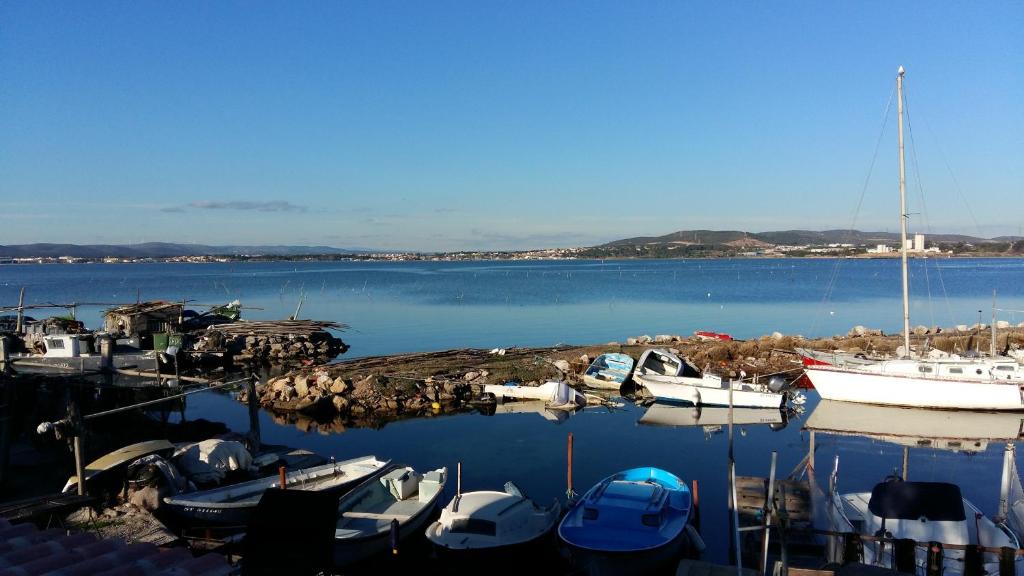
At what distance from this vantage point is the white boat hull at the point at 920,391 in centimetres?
2439

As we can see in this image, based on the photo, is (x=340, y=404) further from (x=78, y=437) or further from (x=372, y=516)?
(x=372, y=516)

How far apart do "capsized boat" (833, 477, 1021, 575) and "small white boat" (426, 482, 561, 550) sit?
5.42 metres

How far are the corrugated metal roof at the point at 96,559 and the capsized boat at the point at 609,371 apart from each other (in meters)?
21.9

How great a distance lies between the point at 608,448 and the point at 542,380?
26.9ft

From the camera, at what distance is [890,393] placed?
25375mm

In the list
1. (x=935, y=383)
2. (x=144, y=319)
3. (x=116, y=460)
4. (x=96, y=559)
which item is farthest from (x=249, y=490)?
(x=144, y=319)

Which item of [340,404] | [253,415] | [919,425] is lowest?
[919,425]

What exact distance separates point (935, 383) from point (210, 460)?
2376cm

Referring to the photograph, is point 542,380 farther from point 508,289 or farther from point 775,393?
point 508,289

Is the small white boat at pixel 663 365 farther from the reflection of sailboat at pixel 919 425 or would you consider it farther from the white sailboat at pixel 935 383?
the white sailboat at pixel 935 383

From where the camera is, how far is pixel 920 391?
2494 cm

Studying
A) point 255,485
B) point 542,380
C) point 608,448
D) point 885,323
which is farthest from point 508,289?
point 255,485

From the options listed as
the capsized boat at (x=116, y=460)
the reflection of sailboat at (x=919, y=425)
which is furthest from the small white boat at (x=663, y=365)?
the capsized boat at (x=116, y=460)

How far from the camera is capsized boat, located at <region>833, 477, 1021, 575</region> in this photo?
10.4 meters
